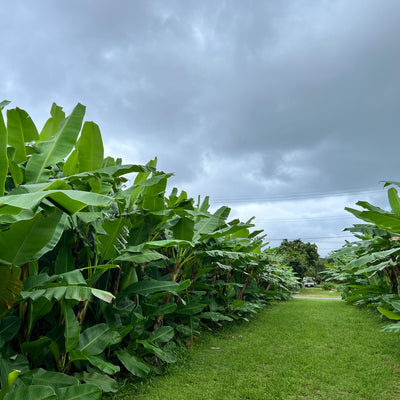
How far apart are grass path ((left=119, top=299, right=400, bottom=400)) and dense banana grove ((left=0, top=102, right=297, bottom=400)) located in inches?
13.9

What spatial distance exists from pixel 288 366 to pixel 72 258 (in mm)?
2437

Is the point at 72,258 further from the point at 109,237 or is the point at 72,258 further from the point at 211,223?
the point at 211,223

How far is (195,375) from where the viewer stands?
9.91 feet

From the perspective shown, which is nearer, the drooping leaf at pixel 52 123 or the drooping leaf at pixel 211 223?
the drooping leaf at pixel 52 123

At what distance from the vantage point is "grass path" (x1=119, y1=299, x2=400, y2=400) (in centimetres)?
268

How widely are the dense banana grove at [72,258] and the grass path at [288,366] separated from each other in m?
0.35

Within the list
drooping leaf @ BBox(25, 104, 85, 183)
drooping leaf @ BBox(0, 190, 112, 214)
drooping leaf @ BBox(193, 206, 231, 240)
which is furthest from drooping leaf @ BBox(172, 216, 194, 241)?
drooping leaf @ BBox(0, 190, 112, 214)

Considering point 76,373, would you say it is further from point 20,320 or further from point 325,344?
point 325,344

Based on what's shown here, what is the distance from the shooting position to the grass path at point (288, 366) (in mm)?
2676

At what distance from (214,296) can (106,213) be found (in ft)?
10.6

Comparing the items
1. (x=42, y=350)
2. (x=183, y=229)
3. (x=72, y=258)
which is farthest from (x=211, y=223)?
(x=42, y=350)

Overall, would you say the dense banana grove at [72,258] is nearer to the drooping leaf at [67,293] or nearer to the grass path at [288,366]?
the drooping leaf at [67,293]

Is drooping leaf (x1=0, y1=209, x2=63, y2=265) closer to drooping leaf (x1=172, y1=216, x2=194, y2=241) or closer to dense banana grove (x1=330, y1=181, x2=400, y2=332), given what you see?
drooping leaf (x1=172, y1=216, x2=194, y2=241)

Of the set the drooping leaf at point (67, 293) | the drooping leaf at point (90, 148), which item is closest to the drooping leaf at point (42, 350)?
the drooping leaf at point (67, 293)
